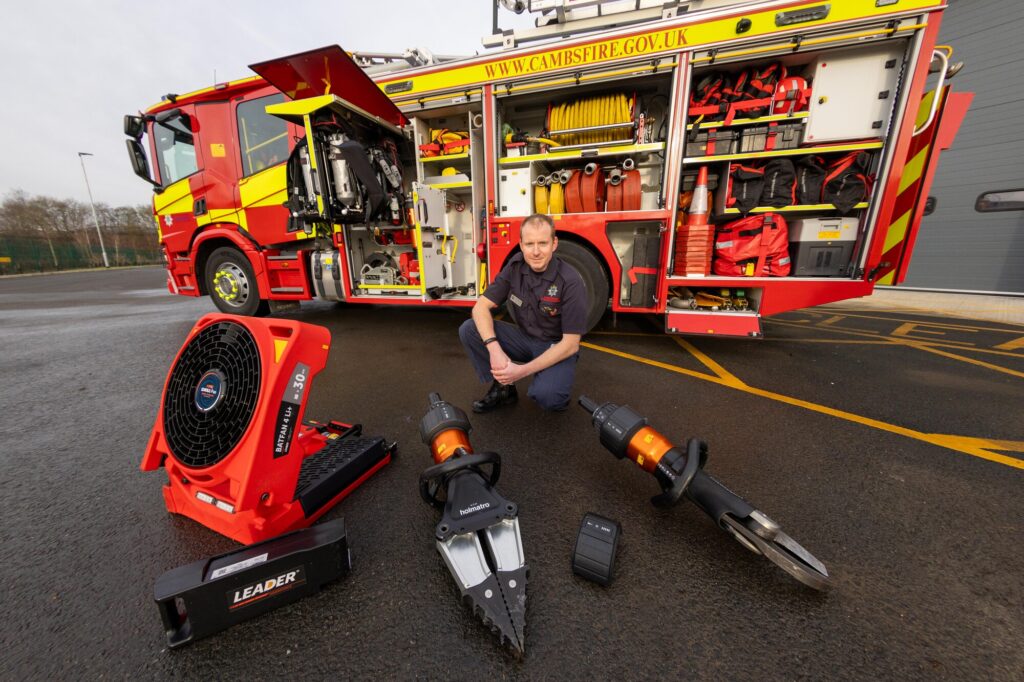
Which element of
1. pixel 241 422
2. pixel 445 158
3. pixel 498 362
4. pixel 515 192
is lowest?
pixel 498 362

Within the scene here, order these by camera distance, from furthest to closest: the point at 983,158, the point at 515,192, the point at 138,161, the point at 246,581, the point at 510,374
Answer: the point at 983,158 → the point at 138,161 → the point at 515,192 → the point at 510,374 → the point at 246,581

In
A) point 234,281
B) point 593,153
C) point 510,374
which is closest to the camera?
point 510,374

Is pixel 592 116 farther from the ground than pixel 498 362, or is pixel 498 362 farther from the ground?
pixel 592 116

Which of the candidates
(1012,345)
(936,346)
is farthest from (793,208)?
(1012,345)

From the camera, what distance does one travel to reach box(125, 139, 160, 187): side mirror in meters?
5.00

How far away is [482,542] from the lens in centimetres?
125

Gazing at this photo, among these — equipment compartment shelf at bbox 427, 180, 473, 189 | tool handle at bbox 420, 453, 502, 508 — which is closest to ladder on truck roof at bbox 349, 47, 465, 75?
equipment compartment shelf at bbox 427, 180, 473, 189

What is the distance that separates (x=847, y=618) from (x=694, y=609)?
19.0 inches

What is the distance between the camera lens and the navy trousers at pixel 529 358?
243 cm

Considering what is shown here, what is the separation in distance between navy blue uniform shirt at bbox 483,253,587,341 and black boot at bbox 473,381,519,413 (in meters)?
0.47

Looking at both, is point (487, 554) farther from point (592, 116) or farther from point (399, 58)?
point (399, 58)

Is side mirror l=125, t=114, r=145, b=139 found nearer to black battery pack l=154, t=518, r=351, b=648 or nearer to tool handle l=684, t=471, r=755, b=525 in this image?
black battery pack l=154, t=518, r=351, b=648

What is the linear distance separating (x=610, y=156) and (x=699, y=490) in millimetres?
3625

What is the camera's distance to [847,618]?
3.78ft
